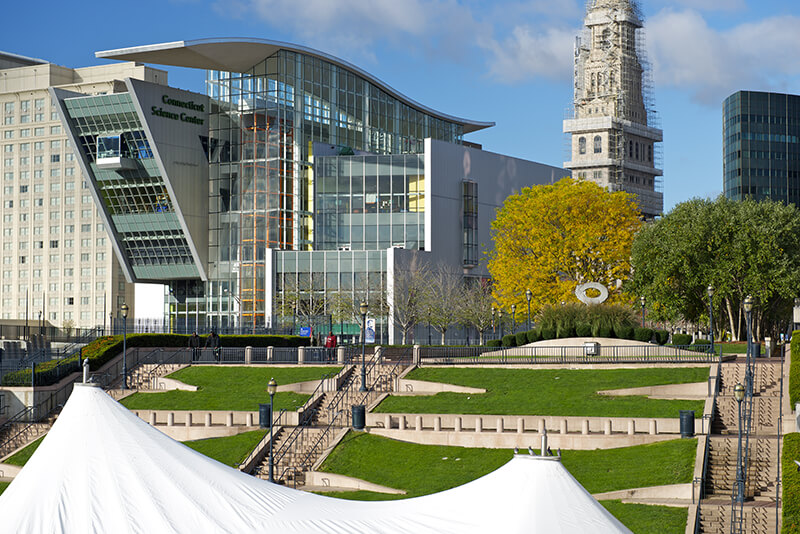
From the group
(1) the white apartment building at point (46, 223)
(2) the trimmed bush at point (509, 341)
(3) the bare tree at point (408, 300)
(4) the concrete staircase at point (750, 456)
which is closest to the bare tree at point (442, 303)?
(3) the bare tree at point (408, 300)

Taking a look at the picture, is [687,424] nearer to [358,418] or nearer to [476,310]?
[358,418]

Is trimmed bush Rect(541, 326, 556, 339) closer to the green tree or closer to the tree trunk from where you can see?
the green tree

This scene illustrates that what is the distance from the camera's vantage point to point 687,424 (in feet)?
111

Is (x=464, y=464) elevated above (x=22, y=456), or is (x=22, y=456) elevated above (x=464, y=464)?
(x=464, y=464)

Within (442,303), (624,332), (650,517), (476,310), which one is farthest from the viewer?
(442,303)

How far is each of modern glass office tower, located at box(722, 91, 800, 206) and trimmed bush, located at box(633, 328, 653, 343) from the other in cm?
12500

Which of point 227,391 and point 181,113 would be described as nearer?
point 227,391

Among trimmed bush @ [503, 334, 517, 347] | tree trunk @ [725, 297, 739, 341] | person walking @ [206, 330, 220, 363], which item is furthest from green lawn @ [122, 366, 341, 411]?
tree trunk @ [725, 297, 739, 341]

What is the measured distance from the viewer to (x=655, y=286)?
63.3 m

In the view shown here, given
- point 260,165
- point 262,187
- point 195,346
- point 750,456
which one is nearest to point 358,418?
point 750,456

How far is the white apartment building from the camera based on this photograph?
150 m

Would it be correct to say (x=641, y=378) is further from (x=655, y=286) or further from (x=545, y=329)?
(x=655, y=286)

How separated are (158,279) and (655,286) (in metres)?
50.1

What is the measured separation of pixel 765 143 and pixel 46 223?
361ft
